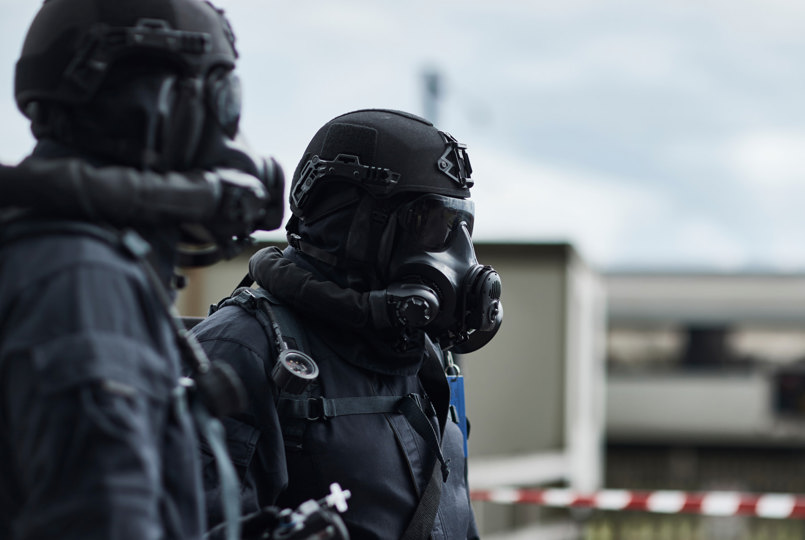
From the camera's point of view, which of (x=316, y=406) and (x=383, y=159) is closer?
(x=316, y=406)

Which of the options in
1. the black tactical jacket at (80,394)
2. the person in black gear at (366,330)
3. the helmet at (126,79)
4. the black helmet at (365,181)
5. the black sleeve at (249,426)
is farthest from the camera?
the black helmet at (365,181)

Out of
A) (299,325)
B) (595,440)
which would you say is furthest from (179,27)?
(595,440)

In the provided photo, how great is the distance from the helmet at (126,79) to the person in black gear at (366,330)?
35.0 inches

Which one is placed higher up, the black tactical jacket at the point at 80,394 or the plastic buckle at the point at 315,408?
the black tactical jacket at the point at 80,394

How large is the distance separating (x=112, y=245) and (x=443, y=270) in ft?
4.61

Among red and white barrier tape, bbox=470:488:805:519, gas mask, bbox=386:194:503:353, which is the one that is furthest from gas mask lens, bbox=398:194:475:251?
red and white barrier tape, bbox=470:488:805:519

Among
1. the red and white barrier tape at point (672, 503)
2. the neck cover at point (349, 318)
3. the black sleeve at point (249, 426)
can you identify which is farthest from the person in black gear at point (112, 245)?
the red and white barrier tape at point (672, 503)

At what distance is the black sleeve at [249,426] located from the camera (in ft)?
7.74

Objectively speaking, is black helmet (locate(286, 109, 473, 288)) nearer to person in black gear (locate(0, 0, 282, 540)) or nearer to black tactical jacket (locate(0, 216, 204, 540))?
person in black gear (locate(0, 0, 282, 540))

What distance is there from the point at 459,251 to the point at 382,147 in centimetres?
34

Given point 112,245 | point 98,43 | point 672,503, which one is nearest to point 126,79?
point 98,43

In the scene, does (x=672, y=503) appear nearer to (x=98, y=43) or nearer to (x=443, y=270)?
(x=443, y=270)

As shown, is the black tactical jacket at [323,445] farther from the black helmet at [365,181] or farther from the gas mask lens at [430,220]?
the gas mask lens at [430,220]

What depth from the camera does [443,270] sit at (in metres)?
2.80
